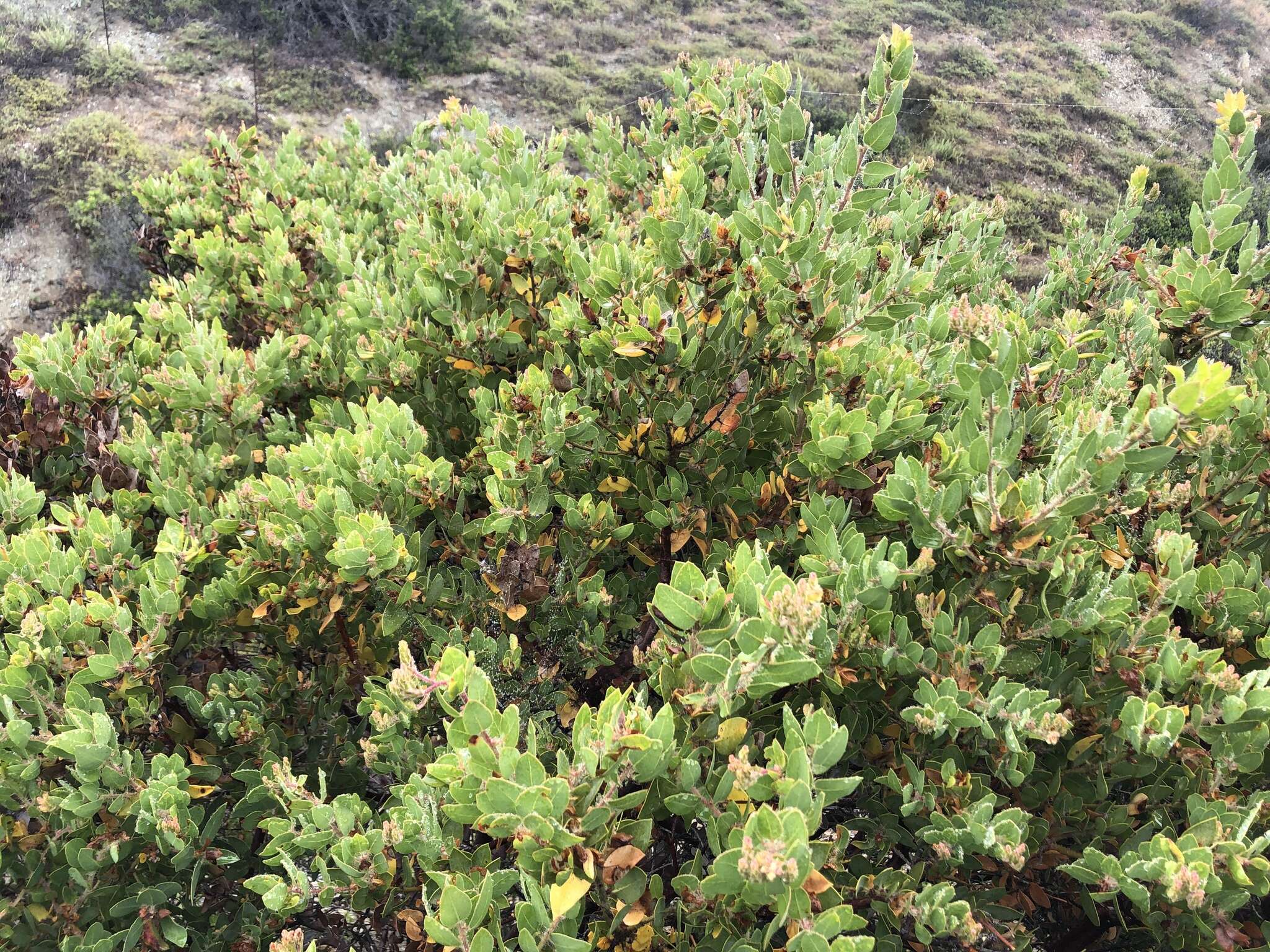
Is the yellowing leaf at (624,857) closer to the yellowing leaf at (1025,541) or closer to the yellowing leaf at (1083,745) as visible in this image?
the yellowing leaf at (1025,541)

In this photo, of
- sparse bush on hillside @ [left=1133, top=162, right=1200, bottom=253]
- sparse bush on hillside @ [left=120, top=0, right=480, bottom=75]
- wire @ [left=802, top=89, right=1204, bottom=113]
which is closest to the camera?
sparse bush on hillside @ [left=1133, top=162, right=1200, bottom=253]

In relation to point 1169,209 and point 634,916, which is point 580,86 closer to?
point 1169,209

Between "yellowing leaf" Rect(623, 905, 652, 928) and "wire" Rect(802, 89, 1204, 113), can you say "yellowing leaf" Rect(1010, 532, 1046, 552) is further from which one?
"wire" Rect(802, 89, 1204, 113)

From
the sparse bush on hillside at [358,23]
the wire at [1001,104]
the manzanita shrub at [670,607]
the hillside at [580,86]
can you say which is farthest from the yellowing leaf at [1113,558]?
the sparse bush on hillside at [358,23]

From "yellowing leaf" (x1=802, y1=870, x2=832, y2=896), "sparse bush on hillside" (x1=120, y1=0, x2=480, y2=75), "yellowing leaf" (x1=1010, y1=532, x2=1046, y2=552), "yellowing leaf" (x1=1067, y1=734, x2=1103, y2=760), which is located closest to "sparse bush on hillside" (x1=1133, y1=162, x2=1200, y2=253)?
"yellowing leaf" (x1=1067, y1=734, x2=1103, y2=760)

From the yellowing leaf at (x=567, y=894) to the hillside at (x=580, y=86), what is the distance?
990cm

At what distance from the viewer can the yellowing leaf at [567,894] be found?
3.84 feet

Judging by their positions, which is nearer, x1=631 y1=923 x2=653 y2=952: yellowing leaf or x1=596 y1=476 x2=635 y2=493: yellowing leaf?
x1=631 y1=923 x2=653 y2=952: yellowing leaf

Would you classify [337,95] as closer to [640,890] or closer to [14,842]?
[14,842]

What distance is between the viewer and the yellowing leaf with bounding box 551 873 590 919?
1171mm

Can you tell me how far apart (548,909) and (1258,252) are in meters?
2.49

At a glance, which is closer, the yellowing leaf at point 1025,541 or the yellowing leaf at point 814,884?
the yellowing leaf at point 814,884

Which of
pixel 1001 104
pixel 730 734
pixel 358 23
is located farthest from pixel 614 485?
pixel 1001 104

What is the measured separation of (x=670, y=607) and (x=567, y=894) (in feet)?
1.73
